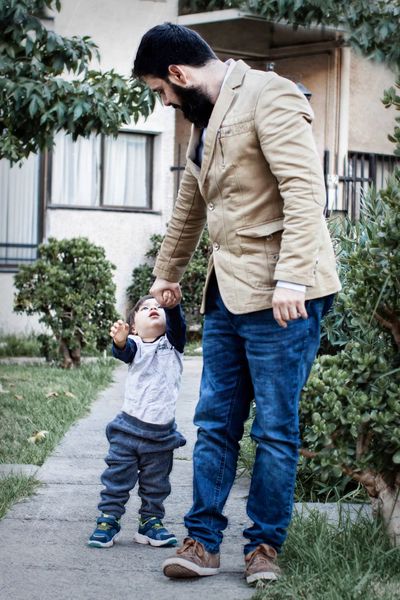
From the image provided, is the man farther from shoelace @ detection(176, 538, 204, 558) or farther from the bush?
the bush

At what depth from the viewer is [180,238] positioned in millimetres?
4207

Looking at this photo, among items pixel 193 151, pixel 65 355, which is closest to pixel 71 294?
pixel 65 355

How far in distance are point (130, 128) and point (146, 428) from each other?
10.2 m

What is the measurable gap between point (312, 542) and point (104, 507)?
0.92m

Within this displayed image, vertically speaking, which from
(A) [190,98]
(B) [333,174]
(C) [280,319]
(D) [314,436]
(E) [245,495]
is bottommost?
(E) [245,495]

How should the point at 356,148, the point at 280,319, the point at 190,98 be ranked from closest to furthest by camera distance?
the point at 280,319 < the point at 190,98 < the point at 356,148

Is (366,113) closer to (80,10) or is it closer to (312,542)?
(80,10)

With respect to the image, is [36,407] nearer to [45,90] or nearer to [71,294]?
[45,90]

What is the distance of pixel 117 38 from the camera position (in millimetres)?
13750

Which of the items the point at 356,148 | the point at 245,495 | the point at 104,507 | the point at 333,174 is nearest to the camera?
the point at 104,507

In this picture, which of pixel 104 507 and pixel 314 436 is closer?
pixel 314 436

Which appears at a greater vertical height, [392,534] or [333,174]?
[333,174]

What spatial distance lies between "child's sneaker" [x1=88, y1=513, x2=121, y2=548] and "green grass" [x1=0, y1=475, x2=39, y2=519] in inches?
21.5

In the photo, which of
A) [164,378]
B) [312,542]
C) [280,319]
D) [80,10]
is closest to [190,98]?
[280,319]
